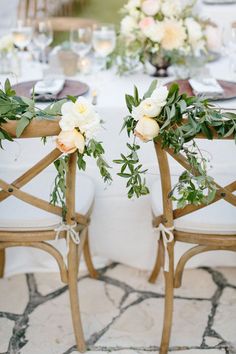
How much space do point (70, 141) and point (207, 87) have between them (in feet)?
2.65

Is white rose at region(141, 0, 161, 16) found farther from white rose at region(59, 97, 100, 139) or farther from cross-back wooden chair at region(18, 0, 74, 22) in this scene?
cross-back wooden chair at region(18, 0, 74, 22)

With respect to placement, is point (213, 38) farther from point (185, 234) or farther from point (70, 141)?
point (70, 141)

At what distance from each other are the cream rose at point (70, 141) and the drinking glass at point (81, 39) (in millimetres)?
1069

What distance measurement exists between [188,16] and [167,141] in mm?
1032

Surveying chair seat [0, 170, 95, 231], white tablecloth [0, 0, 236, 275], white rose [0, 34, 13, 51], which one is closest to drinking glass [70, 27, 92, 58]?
white tablecloth [0, 0, 236, 275]

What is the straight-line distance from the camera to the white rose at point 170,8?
6.94ft

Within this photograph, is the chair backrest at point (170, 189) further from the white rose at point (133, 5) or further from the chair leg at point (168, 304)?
the white rose at point (133, 5)

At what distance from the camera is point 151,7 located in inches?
82.9

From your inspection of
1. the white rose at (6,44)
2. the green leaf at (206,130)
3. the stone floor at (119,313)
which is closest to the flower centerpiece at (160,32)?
the white rose at (6,44)

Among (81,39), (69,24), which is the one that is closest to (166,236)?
(81,39)

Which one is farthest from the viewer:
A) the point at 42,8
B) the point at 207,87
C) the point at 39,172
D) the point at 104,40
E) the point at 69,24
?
the point at 42,8

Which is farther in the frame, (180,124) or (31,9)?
(31,9)

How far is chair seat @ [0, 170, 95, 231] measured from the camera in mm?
1726

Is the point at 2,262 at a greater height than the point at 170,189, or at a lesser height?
lesser
